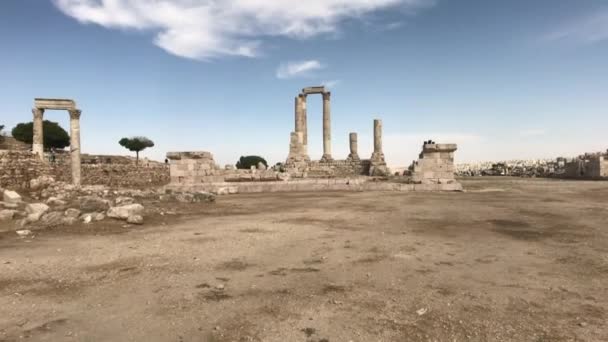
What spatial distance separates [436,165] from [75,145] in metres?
21.3

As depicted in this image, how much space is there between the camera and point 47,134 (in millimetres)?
41844

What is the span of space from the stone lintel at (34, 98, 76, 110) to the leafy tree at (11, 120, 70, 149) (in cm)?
2360

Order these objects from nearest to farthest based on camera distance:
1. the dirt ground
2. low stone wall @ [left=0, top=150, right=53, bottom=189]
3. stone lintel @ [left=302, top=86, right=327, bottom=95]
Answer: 1. the dirt ground
2. low stone wall @ [left=0, top=150, right=53, bottom=189]
3. stone lintel @ [left=302, top=86, right=327, bottom=95]

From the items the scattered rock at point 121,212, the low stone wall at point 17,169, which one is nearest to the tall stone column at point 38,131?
the low stone wall at point 17,169

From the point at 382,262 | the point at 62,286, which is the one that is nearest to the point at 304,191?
the point at 382,262

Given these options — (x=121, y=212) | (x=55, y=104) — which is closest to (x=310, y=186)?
(x=121, y=212)

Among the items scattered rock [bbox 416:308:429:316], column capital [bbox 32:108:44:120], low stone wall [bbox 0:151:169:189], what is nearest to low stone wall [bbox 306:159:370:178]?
low stone wall [bbox 0:151:169:189]

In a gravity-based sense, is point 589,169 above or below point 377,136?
below

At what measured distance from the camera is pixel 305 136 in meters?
28.0

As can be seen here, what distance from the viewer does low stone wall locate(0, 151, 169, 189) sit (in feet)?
57.4

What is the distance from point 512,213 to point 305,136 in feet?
67.6

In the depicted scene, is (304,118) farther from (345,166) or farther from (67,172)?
(67,172)

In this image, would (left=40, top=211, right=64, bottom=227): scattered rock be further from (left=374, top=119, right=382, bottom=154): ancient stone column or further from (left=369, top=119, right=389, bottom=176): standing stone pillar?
(left=374, top=119, right=382, bottom=154): ancient stone column

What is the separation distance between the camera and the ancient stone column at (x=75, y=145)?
72.7 ft
